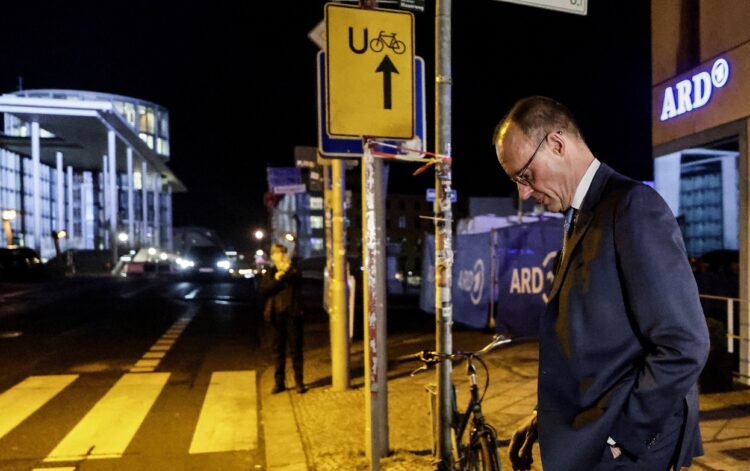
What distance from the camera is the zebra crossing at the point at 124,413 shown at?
595cm

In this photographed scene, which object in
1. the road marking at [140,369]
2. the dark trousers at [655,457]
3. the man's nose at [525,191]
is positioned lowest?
the road marking at [140,369]

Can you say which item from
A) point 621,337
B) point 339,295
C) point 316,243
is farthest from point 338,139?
point 316,243

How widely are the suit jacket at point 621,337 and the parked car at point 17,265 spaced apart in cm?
3548

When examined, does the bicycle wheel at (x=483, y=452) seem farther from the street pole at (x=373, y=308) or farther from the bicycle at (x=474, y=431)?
the street pole at (x=373, y=308)

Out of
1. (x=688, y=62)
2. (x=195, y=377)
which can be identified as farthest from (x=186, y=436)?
(x=688, y=62)

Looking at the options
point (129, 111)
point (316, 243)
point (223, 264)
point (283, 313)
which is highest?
point (129, 111)

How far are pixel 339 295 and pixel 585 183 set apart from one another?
19.6 feet

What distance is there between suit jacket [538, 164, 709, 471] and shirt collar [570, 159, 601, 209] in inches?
2.9

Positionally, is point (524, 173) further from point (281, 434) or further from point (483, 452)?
point (281, 434)

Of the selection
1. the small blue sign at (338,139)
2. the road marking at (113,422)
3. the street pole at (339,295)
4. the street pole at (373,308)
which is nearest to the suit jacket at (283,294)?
the street pole at (339,295)

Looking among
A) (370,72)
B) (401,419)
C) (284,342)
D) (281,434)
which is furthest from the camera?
(284,342)

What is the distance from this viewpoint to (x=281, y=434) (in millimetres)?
6266

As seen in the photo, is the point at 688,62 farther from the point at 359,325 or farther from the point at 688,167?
the point at 359,325

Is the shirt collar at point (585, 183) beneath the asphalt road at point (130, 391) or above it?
above
